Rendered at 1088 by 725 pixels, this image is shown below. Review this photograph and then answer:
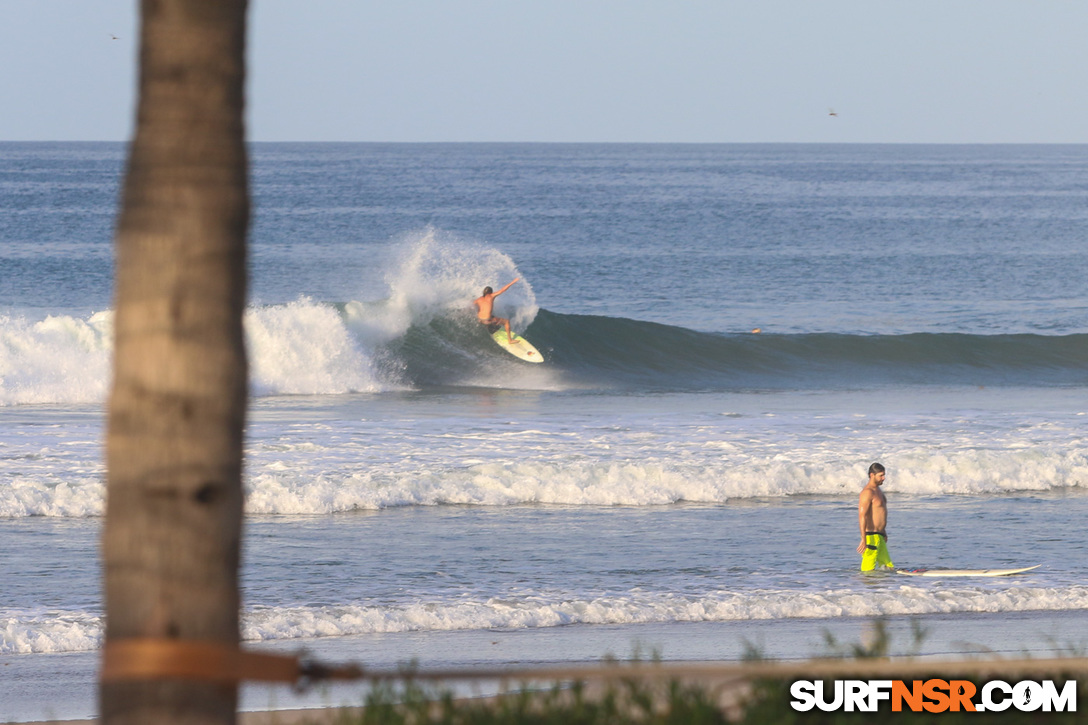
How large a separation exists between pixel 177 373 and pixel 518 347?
22.9 m

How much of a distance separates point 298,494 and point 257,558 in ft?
7.07

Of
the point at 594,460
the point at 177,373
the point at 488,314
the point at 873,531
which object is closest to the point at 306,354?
the point at 488,314

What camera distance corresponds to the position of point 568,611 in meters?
8.82

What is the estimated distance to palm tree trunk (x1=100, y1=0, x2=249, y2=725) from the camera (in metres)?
2.95

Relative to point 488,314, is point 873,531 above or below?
below

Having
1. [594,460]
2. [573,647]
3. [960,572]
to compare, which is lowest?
[573,647]

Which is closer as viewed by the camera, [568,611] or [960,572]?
[568,611]

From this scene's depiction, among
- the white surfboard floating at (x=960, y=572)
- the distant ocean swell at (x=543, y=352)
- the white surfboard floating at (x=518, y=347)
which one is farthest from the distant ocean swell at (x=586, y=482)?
the white surfboard floating at (x=518, y=347)

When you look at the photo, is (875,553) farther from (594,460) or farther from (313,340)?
(313,340)

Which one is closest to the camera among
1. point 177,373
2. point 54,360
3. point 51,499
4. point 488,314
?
point 177,373

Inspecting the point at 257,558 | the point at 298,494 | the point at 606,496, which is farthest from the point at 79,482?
the point at 606,496

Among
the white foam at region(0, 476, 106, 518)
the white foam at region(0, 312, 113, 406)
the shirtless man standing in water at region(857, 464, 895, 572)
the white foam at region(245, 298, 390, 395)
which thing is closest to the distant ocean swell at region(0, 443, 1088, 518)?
Answer: the white foam at region(0, 476, 106, 518)

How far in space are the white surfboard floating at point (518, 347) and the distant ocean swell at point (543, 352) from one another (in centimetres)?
20

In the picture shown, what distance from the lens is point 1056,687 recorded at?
13.9 feet
